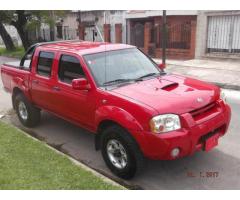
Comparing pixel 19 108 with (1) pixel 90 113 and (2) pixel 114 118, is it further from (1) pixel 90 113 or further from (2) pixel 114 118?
(2) pixel 114 118

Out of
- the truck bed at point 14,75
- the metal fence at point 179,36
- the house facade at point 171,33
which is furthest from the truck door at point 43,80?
the metal fence at point 179,36

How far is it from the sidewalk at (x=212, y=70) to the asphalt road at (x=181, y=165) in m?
4.47

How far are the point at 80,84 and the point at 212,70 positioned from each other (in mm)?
9290

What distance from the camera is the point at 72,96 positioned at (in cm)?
495

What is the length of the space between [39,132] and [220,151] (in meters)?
3.55

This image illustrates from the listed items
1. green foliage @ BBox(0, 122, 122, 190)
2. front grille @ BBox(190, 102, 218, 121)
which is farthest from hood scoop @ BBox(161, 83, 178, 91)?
green foliage @ BBox(0, 122, 122, 190)

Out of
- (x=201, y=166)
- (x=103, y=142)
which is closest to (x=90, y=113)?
(x=103, y=142)

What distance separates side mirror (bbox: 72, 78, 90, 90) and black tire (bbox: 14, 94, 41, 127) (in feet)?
7.37

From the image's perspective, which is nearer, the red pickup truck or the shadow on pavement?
the red pickup truck

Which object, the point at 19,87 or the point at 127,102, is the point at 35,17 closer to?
the point at 19,87

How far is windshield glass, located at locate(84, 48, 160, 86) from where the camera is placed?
470 cm

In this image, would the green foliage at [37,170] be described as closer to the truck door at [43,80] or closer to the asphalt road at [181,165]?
the asphalt road at [181,165]

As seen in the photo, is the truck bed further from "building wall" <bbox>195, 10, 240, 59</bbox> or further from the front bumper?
"building wall" <bbox>195, 10, 240, 59</bbox>

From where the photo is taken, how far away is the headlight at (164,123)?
370 centimetres
